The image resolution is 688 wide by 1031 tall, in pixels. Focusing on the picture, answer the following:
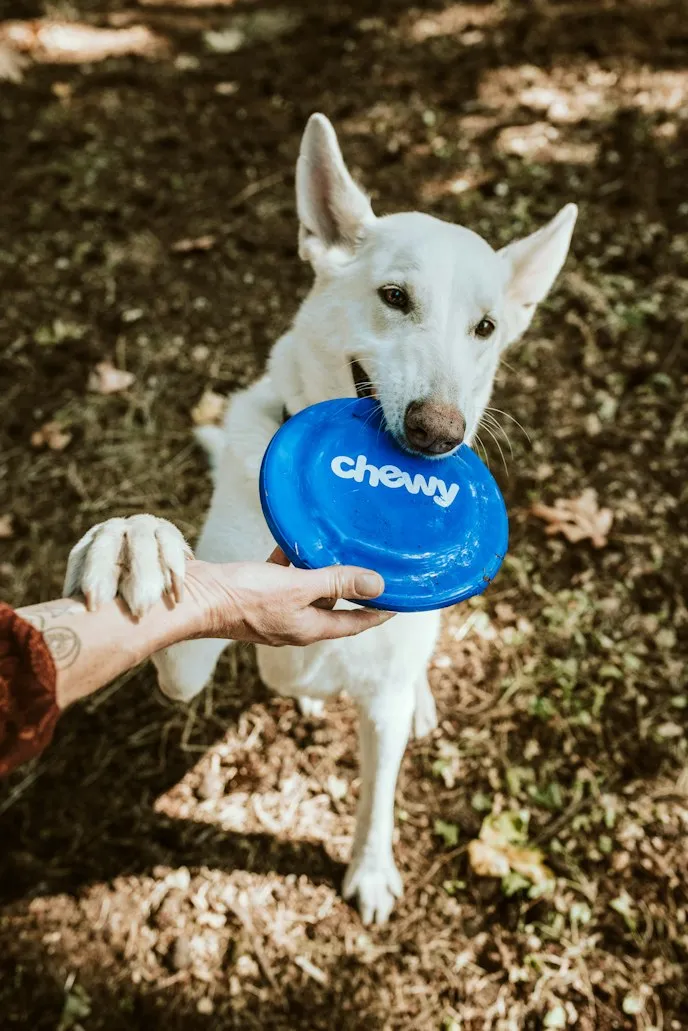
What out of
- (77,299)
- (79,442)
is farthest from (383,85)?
(79,442)

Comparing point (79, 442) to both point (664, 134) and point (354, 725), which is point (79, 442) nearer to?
point (354, 725)

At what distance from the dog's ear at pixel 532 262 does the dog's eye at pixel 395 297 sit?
581mm

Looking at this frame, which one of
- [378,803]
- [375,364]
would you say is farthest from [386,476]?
[378,803]

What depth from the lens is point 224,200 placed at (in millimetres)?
5824

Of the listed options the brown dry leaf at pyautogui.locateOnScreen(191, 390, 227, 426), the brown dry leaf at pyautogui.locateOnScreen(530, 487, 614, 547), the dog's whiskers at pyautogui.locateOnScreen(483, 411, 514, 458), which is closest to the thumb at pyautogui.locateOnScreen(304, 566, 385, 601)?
the dog's whiskers at pyautogui.locateOnScreen(483, 411, 514, 458)

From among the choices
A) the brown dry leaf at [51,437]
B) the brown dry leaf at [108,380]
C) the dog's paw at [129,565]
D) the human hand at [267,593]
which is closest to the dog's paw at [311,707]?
the human hand at [267,593]

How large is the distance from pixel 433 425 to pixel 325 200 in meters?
1.20

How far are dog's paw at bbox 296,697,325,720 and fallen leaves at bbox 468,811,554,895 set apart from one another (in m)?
0.94

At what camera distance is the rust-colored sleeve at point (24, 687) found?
1.65 meters

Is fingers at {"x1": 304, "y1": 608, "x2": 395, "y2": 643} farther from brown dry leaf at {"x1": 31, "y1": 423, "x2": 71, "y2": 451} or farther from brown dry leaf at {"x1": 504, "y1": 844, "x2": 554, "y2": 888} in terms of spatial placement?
brown dry leaf at {"x1": 31, "y1": 423, "x2": 71, "y2": 451}

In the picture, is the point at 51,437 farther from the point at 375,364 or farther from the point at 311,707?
the point at 375,364

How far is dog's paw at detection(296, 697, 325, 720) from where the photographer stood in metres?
3.69

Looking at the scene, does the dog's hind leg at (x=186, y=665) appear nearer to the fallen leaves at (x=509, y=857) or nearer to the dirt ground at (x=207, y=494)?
the dirt ground at (x=207, y=494)

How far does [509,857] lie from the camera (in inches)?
131
